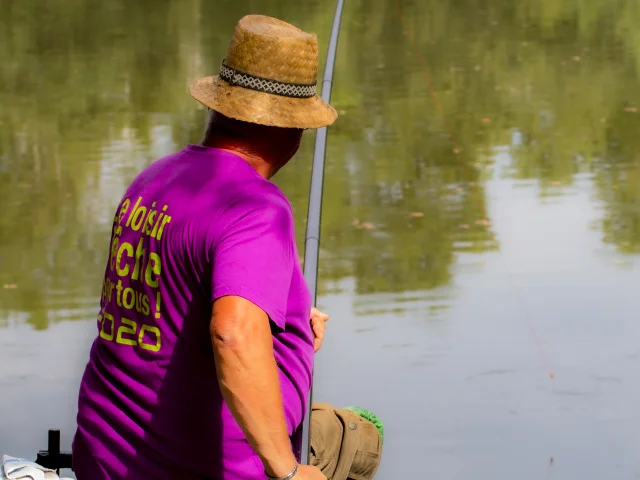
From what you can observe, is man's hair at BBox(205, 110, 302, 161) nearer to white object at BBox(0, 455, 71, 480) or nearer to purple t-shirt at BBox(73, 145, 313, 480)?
purple t-shirt at BBox(73, 145, 313, 480)

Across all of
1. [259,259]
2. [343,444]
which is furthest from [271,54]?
[343,444]

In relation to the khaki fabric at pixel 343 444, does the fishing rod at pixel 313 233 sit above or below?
above

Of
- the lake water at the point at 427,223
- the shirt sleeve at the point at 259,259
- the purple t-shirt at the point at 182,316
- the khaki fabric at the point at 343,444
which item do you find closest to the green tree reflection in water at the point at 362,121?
the lake water at the point at 427,223

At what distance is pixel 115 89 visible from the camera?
909 cm

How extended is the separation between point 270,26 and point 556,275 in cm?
331

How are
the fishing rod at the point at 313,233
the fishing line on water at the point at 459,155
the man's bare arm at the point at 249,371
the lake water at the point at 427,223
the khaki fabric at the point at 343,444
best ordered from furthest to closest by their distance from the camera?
the fishing line on water at the point at 459,155
the lake water at the point at 427,223
the khaki fabric at the point at 343,444
the fishing rod at the point at 313,233
the man's bare arm at the point at 249,371

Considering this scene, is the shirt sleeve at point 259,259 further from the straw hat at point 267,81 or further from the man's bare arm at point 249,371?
the straw hat at point 267,81

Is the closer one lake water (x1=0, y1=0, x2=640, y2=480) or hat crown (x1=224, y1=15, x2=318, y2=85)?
hat crown (x1=224, y1=15, x2=318, y2=85)

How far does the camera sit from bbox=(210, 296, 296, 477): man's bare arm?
1.82 metres

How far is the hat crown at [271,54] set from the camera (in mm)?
2080

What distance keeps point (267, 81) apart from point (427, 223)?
3.96 meters

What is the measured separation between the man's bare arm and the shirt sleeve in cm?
2

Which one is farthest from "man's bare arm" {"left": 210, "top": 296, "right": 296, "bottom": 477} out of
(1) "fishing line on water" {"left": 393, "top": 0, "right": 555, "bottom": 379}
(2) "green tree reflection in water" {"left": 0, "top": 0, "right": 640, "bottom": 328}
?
(2) "green tree reflection in water" {"left": 0, "top": 0, "right": 640, "bottom": 328}

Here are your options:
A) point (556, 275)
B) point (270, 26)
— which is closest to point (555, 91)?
point (556, 275)
